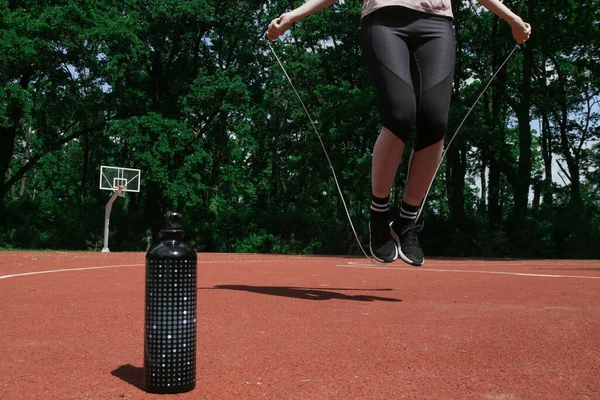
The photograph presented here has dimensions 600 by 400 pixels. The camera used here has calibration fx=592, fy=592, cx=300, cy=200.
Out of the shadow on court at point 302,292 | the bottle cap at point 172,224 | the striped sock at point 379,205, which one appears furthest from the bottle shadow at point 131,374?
the striped sock at point 379,205

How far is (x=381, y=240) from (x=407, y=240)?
0.67ft

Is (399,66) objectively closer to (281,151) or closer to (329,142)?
Answer: (329,142)

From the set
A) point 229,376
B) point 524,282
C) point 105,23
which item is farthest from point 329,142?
point 229,376

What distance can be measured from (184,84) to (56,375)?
28212 mm

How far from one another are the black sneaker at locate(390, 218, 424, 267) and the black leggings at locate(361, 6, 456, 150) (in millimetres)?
794

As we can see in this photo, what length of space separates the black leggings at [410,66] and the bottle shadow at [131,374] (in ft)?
7.80

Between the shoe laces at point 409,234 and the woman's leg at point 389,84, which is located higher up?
the woman's leg at point 389,84

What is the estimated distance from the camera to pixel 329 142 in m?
27.1

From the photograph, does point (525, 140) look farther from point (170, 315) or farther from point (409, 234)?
point (170, 315)

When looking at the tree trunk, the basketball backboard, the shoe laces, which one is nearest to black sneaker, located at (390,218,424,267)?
the shoe laces

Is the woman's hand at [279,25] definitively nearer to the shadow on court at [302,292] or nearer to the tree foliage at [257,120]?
the shadow on court at [302,292]

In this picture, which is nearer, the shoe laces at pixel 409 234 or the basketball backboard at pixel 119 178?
the shoe laces at pixel 409 234

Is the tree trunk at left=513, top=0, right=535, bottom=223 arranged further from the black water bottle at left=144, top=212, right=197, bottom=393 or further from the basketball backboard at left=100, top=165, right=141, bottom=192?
the black water bottle at left=144, top=212, right=197, bottom=393

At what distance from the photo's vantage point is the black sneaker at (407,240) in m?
4.41
